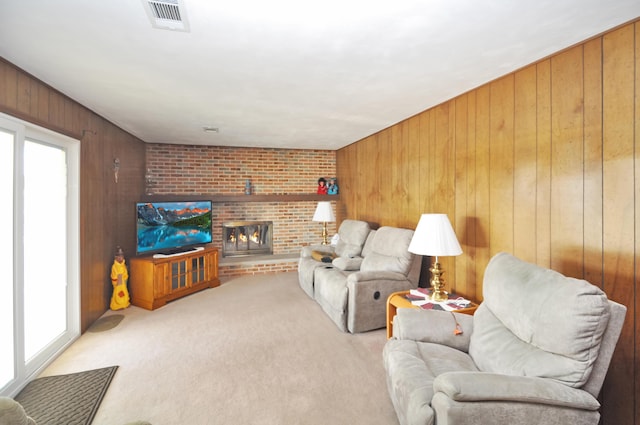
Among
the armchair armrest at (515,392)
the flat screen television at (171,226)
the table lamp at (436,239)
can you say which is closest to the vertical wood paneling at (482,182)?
the table lamp at (436,239)

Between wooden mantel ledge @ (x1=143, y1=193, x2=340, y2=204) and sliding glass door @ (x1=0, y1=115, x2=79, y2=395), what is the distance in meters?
1.80

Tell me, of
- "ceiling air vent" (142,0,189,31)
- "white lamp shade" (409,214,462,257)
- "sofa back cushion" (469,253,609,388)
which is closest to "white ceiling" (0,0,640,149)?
"ceiling air vent" (142,0,189,31)

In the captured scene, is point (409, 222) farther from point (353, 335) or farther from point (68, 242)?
point (68, 242)

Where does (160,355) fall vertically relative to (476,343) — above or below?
below

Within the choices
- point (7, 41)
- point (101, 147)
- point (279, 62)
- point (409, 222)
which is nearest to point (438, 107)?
point (409, 222)

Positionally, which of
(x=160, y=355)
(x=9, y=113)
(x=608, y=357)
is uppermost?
(x=9, y=113)

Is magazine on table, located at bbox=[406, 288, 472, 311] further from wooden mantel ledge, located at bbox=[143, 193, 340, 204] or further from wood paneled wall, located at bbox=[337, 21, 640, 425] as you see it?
wooden mantel ledge, located at bbox=[143, 193, 340, 204]

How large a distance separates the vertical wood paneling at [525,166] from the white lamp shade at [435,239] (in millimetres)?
464

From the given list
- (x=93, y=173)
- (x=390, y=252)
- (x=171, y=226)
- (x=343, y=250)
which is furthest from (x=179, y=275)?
(x=390, y=252)

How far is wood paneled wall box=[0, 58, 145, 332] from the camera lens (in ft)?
7.23

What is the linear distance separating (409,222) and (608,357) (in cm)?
246

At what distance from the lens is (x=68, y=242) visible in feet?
9.51

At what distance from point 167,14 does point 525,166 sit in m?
2.54

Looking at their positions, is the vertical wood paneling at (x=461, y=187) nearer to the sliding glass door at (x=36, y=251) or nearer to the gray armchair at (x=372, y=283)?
the gray armchair at (x=372, y=283)
